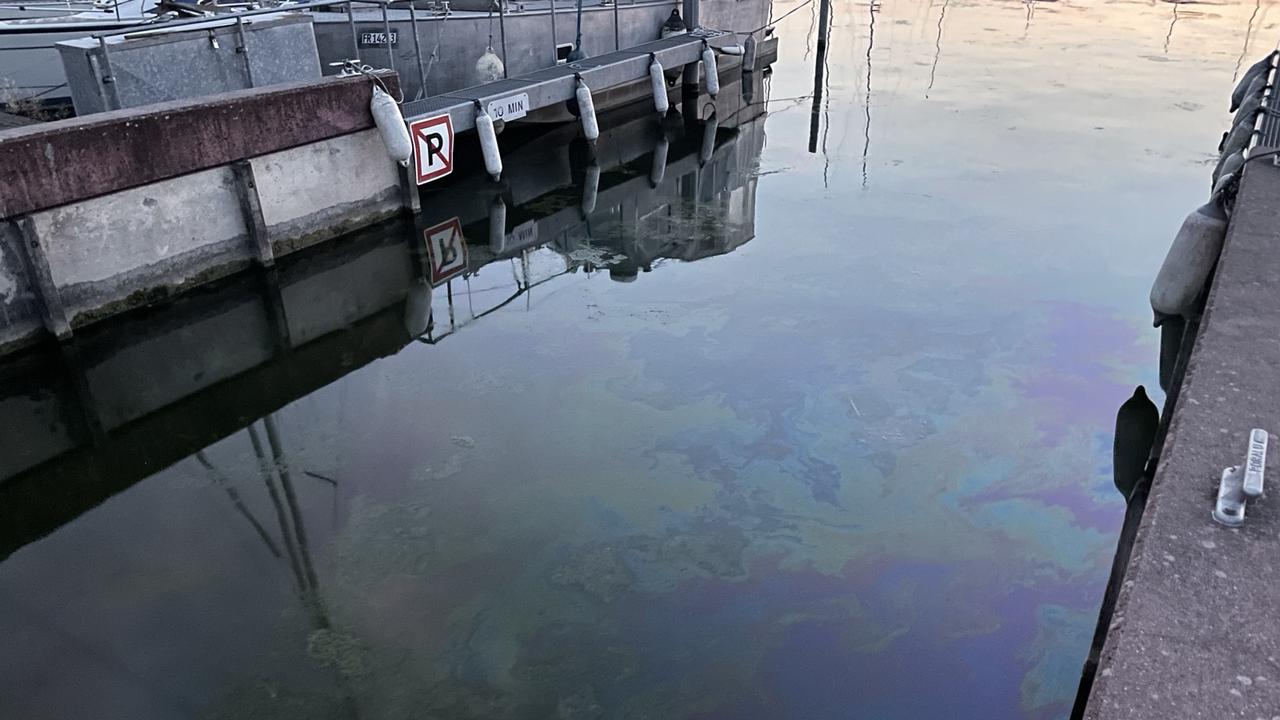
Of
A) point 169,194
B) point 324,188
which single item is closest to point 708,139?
point 324,188

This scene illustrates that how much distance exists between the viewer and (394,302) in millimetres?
8438

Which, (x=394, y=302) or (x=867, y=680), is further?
(x=394, y=302)

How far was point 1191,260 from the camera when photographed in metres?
6.05

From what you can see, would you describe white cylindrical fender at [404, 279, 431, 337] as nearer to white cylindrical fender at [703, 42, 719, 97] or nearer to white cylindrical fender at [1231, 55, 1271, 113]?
white cylindrical fender at [703, 42, 719, 97]

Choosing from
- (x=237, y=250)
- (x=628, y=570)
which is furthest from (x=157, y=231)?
(x=628, y=570)

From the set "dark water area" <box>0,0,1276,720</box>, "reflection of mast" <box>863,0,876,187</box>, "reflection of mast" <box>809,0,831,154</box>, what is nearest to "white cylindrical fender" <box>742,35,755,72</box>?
"reflection of mast" <box>809,0,831,154</box>

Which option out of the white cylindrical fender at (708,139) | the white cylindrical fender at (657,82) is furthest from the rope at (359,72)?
the white cylindrical fender at (657,82)

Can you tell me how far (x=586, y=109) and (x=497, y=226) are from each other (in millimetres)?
3112

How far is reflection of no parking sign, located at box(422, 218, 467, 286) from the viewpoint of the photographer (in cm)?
906

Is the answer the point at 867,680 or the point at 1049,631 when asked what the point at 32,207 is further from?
the point at 1049,631

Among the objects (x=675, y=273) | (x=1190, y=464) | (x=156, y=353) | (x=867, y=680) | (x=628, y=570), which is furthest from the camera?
(x=675, y=273)

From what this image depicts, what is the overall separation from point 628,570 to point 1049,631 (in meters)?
2.10

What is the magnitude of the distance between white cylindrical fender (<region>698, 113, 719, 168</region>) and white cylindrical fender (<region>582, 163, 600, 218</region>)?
144cm

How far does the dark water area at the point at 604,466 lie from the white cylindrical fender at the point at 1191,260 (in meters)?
0.80
